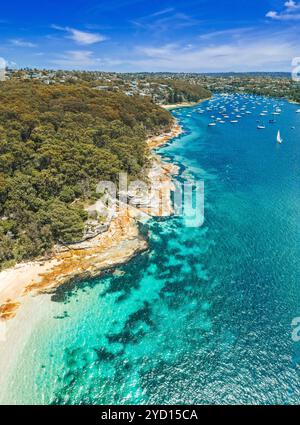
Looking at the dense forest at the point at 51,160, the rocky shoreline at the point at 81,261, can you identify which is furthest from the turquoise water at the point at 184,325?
the dense forest at the point at 51,160

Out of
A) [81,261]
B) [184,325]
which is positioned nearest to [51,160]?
[81,261]

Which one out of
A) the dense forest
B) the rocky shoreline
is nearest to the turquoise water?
the rocky shoreline

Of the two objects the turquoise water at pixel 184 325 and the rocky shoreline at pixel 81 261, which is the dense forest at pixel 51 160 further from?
the turquoise water at pixel 184 325

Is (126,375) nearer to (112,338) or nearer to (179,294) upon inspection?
(112,338)

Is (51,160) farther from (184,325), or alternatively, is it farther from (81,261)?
(184,325)

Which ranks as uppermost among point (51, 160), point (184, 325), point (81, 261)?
point (51, 160)
